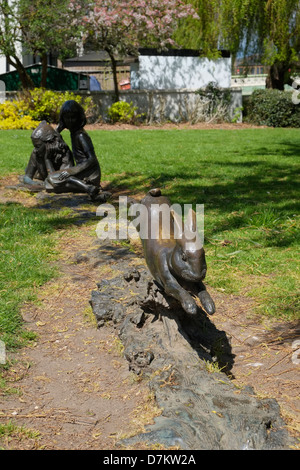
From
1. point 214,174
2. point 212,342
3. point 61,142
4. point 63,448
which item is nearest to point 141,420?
point 63,448

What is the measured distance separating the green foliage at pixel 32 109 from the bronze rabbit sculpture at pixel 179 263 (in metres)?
15.2

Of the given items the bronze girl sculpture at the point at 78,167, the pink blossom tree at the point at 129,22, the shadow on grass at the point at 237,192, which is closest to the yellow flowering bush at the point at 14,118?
the pink blossom tree at the point at 129,22

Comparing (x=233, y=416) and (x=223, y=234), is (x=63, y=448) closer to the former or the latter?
(x=233, y=416)

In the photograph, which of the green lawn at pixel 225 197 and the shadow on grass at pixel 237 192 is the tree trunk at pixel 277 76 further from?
the shadow on grass at pixel 237 192

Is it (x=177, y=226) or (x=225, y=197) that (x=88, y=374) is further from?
(x=225, y=197)

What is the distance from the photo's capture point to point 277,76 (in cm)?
2178

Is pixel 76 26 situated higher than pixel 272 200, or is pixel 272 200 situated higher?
pixel 76 26

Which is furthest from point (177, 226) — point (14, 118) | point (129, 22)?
point (129, 22)

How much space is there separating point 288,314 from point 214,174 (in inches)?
220

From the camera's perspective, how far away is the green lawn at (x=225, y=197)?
4953 millimetres

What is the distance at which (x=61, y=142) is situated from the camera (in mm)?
8141

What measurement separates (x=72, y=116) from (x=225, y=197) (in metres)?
2.58

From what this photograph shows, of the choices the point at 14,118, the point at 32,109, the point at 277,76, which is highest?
the point at 277,76

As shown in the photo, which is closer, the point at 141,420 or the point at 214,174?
the point at 141,420
